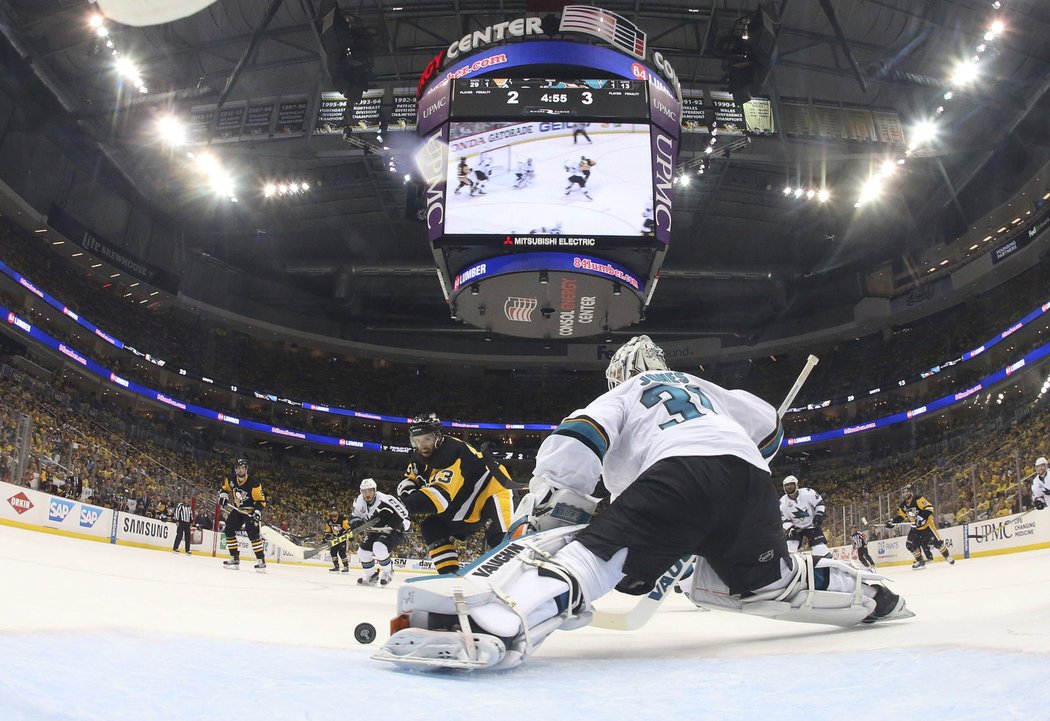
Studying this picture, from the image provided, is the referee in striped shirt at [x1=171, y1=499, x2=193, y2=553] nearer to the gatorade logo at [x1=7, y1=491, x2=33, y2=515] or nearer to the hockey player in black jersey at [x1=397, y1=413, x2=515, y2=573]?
the gatorade logo at [x1=7, y1=491, x2=33, y2=515]

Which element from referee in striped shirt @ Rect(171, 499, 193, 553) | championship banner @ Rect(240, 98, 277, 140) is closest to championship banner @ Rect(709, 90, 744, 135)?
championship banner @ Rect(240, 98, 277, 140)

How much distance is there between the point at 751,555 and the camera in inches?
100

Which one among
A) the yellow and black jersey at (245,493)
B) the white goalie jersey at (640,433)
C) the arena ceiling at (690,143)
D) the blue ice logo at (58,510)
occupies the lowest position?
the blue ice logo at (58,510)

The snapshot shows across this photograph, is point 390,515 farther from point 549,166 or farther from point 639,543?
point 639,543

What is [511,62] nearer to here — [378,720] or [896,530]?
[378,720]

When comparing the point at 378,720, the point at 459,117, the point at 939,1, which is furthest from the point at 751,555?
the point at 939,1

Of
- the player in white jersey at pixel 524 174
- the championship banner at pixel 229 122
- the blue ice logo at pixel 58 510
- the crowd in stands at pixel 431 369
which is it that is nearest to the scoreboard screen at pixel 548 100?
the player in white jersey at pixel 524 174

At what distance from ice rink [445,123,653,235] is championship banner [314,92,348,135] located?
570 centimetres

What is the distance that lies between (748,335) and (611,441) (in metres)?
31.0

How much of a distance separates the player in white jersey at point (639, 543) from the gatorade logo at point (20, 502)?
10.8 metres

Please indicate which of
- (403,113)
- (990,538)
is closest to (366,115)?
(403,113)

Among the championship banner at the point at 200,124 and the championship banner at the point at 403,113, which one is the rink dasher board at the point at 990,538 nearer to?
the championship banner at the point at 403,113

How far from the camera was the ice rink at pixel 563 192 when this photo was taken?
10.5 meters

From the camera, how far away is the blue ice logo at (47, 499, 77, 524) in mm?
11242
